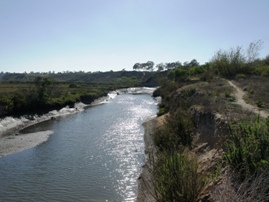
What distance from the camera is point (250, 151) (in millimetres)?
9820

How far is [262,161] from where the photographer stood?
8.59 m

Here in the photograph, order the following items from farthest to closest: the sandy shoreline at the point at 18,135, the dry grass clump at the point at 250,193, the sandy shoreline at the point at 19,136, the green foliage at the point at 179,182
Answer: the sandy shoreline at the point at 18,135 < the sandy shoreline at the point at 19,136 < the green foliage at the point at 179,182 < the dry grass clump at the point at 250,193

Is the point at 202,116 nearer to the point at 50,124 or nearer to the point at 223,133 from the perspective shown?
the point at 223,133

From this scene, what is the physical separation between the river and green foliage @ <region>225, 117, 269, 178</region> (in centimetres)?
759

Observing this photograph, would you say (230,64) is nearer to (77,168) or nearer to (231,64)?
(231,64)

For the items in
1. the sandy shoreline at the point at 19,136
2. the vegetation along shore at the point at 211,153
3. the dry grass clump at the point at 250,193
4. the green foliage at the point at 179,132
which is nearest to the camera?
the dry grass clump at the point at 250,193

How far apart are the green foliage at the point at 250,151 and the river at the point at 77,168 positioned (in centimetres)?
759

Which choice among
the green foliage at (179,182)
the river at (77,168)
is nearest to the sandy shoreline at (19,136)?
the river at (77,168)

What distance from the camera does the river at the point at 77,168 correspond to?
643 inches

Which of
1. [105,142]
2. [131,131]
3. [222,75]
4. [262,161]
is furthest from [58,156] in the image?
[222,75]

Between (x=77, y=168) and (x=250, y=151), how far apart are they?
14437 mm

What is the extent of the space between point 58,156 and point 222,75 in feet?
124

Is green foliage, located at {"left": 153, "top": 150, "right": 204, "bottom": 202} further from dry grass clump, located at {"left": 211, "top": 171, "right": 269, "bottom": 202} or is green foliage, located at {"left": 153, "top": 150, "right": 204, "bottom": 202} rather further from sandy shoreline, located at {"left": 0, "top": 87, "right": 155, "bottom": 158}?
sandy shoreline, located at {"left": 0, "top": 87, "right": 155, "bottom": 158}

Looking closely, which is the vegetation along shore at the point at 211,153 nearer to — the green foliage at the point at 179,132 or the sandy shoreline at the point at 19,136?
the green foliage at the point at 179,132
